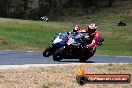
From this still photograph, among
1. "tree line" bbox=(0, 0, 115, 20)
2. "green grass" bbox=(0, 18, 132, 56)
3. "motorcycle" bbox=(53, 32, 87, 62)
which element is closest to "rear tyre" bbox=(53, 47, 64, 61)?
"motorcycle" bbox=(53, 32, 87, 62)

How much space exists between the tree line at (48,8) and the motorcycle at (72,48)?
69.6 m

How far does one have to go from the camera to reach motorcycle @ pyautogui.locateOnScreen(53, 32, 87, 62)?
793 inches

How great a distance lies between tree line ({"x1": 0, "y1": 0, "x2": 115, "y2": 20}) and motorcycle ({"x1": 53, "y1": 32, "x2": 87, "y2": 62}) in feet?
228

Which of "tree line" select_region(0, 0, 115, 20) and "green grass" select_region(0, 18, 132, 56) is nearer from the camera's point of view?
"green grass" select_region(0, 18, 132, 56)

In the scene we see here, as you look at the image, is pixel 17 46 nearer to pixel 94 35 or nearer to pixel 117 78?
pixel 94 35

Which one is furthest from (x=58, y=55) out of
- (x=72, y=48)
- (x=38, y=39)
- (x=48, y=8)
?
(x=48, y=8)

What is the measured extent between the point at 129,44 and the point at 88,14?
166 feet

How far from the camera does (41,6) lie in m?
95.4

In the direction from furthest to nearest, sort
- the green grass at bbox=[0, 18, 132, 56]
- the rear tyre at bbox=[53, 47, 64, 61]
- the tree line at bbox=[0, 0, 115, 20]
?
1. the tree line at bbox=[0, 0, 115, 20]
2. the green grass at bbox=[0, 18, 132, 56]
3. the rear tyre at bbox=[53, 47, 64, 61]

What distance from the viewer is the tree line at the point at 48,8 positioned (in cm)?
9044

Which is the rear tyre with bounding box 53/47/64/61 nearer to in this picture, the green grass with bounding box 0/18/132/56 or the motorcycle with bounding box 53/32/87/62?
the motorcycle with bounding box 53/32/87/62

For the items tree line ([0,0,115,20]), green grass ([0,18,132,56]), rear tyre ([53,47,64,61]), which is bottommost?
tree line ([0,0,115,20])

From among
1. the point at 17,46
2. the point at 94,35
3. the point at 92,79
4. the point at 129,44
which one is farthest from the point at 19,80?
the point at 129,44

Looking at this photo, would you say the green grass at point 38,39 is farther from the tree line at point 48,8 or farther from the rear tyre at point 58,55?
the tree line at point 48,8
